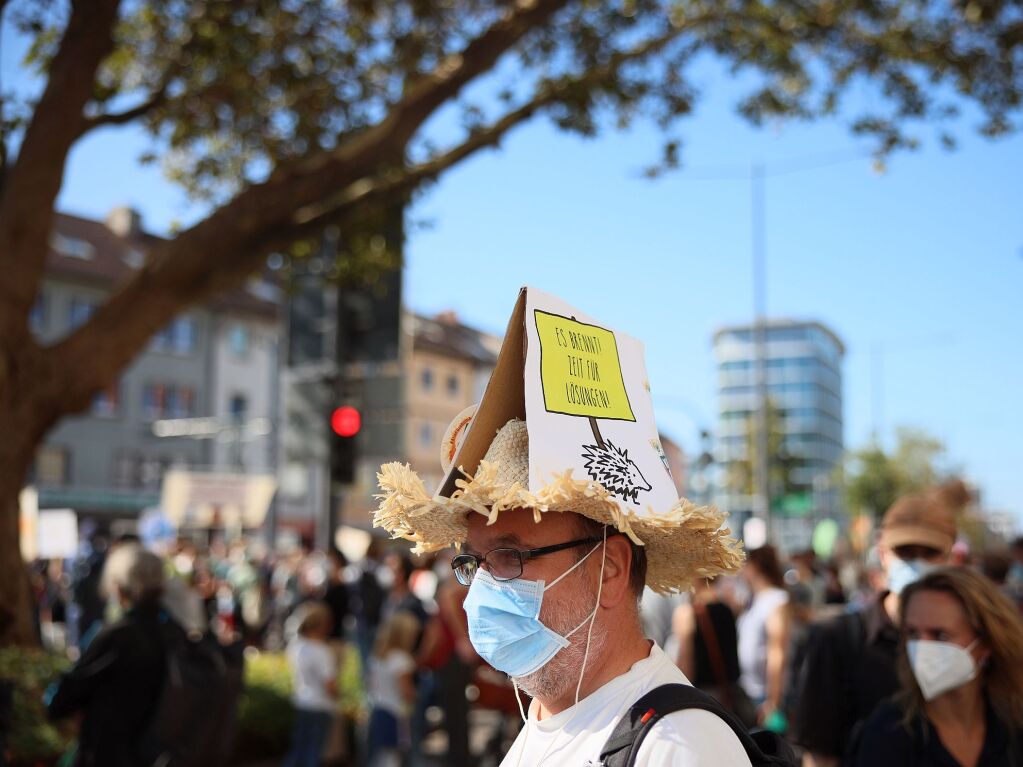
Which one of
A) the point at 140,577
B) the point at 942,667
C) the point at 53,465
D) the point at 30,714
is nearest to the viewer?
the point at 942,667

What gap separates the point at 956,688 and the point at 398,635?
598 cm

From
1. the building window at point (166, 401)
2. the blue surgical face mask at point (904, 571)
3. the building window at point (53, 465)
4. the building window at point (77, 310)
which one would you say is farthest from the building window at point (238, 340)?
the blue surgical face mask at point (904, 571)

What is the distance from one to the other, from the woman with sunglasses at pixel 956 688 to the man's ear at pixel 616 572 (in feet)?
5.70

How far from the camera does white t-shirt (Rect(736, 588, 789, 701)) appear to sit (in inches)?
299

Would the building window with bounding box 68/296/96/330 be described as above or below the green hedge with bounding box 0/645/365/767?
above

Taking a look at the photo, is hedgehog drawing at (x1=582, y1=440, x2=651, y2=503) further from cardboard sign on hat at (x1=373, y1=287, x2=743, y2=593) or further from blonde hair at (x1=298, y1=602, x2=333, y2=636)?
blonde hair at (x1=298, y1=602, x2=333, y2=636)

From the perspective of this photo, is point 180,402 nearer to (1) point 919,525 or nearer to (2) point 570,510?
(1) point 919,525

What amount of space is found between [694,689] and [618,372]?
2.48ft

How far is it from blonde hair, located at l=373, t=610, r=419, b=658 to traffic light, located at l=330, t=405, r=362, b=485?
1382 mm

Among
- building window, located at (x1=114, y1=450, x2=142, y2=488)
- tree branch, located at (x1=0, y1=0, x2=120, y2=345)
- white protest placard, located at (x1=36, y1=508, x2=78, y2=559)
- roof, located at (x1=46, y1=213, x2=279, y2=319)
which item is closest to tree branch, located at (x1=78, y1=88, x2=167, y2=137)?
tree branch, located at (x1=0, y1=0, x2=120, y2=345)

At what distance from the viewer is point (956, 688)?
12.0 ft

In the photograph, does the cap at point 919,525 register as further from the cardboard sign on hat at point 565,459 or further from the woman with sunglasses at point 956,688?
the cardboard sign on hat at point 565,459

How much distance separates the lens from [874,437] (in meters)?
58.8

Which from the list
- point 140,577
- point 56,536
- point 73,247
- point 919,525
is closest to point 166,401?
point 73,247
